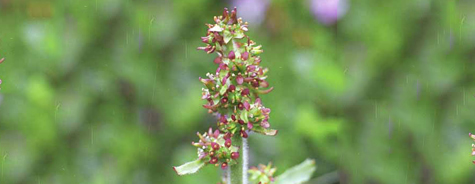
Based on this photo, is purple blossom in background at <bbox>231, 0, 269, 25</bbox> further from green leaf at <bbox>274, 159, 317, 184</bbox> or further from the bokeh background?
green leaf at <bbox>274, 159, 317, 184</bbox>

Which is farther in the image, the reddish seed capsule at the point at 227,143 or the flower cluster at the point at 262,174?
the flower cluster at the point at 262,174

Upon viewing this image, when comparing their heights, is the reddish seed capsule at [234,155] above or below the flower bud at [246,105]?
below

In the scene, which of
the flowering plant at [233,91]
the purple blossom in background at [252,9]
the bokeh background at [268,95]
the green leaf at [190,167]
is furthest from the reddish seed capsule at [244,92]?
the purple blossom in background at [252,9]

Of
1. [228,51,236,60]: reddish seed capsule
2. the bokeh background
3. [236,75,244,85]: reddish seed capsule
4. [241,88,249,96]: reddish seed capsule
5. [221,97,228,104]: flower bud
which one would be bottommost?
the bokeh background

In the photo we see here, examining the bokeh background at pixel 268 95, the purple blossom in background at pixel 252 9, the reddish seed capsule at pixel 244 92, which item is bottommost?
the bokeh background at pixel 268 95

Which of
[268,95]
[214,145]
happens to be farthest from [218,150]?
[268,95]

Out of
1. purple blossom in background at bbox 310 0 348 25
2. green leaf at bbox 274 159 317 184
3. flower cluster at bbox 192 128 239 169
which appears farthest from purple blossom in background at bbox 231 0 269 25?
flower cluster at bbox 192 128 239 169

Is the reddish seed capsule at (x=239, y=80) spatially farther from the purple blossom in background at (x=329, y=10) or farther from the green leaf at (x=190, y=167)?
the purple blossom in background at (x=329, y=10)
